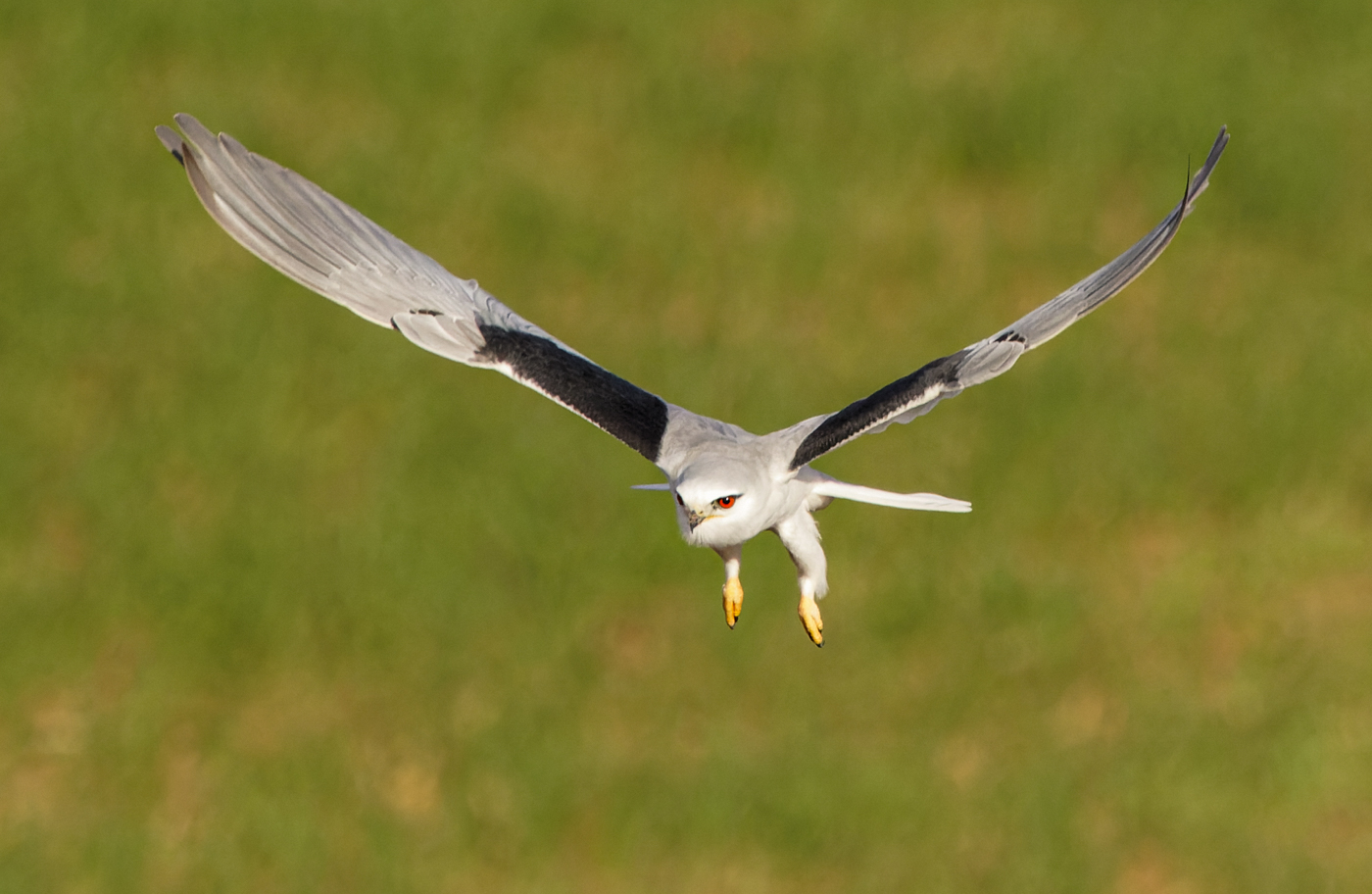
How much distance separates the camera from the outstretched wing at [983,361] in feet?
30.9

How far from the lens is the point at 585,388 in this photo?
35.5 ft

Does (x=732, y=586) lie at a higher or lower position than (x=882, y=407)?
lower

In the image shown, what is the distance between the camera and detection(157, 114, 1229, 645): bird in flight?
31.4 feet

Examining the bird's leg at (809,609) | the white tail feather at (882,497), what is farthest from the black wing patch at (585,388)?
the bird's leg at (809,609)

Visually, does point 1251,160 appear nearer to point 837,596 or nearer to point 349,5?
point 837,596

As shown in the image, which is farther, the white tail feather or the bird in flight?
the white tail feather

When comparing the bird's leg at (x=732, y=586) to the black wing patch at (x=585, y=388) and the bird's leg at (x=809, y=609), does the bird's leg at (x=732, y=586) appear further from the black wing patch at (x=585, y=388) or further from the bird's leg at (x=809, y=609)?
the black wing patch at (x=585, y=388)

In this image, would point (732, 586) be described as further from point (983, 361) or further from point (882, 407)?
point (983, 361)

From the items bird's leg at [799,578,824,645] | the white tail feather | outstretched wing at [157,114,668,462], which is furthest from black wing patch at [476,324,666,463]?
bird's leg at [799,578,824,645]

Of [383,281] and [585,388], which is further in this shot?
[383,281]

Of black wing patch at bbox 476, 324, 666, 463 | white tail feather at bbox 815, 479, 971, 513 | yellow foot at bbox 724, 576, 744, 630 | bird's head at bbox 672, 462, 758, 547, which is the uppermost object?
black wing patch at bbox 476, 324, 666, 463

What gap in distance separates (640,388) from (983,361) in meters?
2.27

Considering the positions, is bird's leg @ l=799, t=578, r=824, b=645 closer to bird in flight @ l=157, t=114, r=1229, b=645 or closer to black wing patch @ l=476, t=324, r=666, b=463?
bird in flight @ l=157, t=114, r=1229, b=645

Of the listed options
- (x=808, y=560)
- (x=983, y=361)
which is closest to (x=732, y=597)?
(x=808, y=560)
